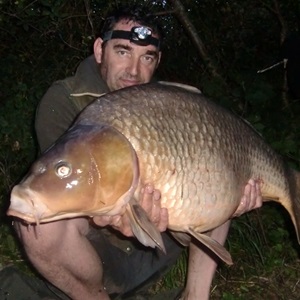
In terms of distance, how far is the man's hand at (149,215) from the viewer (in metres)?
1.84

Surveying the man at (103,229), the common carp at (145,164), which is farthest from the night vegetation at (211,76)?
the common carp at (145,164)

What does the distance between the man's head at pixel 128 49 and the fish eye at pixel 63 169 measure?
2.76 feet

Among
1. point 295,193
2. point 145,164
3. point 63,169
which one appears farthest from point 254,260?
point 63,169

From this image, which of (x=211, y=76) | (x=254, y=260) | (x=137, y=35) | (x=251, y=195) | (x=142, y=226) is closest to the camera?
(x=142, y=226)

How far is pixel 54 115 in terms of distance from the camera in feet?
7.71

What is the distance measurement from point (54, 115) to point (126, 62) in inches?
15.4

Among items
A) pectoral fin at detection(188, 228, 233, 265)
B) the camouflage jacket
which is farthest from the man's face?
pectoral fin at detection(188, 228, 233, 265)

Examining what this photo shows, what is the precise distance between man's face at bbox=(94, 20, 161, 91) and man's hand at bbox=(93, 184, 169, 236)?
2.34 feet

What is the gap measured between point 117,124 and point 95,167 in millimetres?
154

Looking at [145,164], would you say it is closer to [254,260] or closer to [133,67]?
[133,67]

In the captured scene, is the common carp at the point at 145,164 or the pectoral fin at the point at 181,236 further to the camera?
the pectoral fin at the point at 181,236

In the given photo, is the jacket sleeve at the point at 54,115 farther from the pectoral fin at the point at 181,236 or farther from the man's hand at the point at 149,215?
the pectoral fin at the point at 181,236

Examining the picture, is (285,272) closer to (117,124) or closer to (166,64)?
(117,124)

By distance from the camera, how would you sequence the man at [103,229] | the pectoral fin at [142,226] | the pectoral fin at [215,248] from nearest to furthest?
the pectoral fin at [142,226]
the pectoral fin at [215,248]
the man at [103,229]
